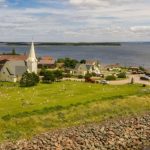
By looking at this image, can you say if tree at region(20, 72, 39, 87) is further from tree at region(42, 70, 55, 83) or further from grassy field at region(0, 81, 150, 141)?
tree at region(42, 70, 55, 83)

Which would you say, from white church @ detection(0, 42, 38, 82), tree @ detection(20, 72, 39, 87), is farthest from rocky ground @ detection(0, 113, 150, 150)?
white church @ detection(0, 42, 38, 82)

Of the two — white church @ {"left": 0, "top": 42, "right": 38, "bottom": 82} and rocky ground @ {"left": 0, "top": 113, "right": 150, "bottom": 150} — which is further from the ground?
white church @ {"left": 0, "top": 42, "right": 38, "bottom": 82}

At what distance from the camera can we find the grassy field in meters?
42.9

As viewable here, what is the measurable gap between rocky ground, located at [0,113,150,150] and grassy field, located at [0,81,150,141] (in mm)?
3127

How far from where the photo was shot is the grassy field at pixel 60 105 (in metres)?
42.9

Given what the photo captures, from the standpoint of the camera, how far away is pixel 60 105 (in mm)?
51031

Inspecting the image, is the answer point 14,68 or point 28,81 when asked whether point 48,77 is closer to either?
point 28,81

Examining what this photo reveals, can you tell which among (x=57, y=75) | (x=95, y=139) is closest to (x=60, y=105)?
(x=95, y=139)

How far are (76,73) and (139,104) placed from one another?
145ft

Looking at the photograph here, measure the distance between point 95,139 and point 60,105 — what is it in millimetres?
13746

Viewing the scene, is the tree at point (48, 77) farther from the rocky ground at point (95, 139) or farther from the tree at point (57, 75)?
the rocky ground at point (95, 139)

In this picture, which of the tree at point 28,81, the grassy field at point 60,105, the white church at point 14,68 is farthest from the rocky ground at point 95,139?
the white church at point 14,68

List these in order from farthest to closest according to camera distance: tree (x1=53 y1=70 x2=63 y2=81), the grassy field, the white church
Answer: the white church, tree (x1=53 y1=70 x2=63 y2=81), the grassy field

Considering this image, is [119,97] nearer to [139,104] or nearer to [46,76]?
[139,104]
